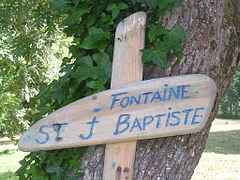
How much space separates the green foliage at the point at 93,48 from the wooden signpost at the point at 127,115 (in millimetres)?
76

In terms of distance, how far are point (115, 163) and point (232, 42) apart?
0.77m

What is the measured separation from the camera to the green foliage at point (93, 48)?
4.99 ft

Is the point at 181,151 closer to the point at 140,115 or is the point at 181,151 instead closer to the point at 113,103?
the point at 140,115

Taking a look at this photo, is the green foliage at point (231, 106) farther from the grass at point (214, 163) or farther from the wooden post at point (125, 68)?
the wooden post at point (125, 68)

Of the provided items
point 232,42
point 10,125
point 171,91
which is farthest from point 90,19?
point 10,125

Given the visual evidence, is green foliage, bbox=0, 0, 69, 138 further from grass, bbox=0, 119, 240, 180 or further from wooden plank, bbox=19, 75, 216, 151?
wooden plank, bbox=19, 75, 216, 151

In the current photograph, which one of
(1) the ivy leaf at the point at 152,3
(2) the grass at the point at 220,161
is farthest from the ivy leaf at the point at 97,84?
(2) the grass at the point at 220,161

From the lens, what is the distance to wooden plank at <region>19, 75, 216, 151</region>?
1.46 meters

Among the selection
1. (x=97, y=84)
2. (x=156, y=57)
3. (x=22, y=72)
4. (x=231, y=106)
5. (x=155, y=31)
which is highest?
(x=155, y=31)

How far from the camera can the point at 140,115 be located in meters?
1.47

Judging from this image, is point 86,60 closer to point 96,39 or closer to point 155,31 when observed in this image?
point 96,39

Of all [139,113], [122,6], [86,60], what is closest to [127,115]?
[139,113]

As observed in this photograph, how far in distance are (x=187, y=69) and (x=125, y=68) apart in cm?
28

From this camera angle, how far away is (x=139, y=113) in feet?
4.82
